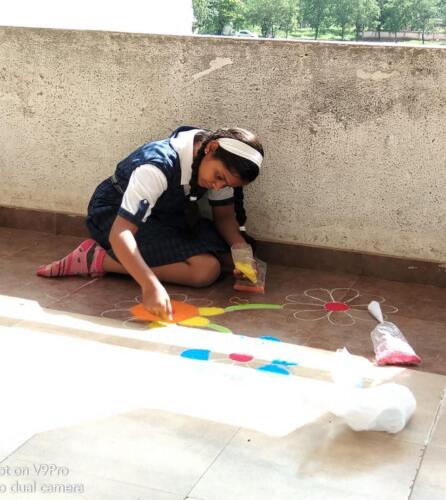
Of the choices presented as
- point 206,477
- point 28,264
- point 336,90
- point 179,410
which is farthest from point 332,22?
point 206,477

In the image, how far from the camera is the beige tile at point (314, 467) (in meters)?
1.83

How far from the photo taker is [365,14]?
193 inches

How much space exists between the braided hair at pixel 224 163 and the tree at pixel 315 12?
1.00 m

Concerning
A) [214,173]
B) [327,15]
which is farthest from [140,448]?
[327,15]

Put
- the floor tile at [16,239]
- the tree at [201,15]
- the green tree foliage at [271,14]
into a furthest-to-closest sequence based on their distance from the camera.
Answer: the tree at [201,15] → the green tree foliage at [271,14] → the floor tile at [16,239]

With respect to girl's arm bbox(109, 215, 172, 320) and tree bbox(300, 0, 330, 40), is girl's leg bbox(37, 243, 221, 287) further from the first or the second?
tree bbox(300, 0, 330, 40)

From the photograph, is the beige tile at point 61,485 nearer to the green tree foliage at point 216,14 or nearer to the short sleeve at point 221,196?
the short sleeve at point 221,196

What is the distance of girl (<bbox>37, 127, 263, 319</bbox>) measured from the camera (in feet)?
9.66

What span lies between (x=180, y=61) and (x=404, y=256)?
1227 millimetres

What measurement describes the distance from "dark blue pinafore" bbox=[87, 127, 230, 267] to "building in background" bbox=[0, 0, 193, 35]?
26.0 inches

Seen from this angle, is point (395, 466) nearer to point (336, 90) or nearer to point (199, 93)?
point (336, 90)

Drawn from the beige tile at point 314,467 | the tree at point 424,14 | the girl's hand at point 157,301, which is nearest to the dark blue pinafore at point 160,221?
the girl's hand at point 157,301

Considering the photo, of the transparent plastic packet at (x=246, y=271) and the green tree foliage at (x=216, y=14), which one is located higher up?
the green tree foliage at (x=216, y=14)

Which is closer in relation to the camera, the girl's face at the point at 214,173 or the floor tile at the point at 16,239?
the girl's face at the point at 214,173
